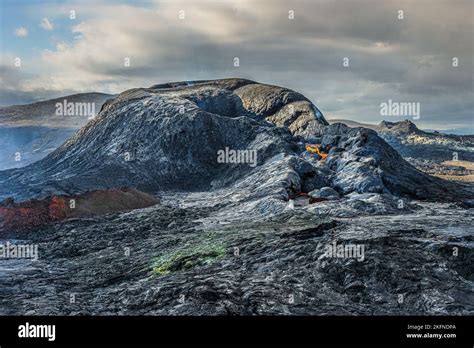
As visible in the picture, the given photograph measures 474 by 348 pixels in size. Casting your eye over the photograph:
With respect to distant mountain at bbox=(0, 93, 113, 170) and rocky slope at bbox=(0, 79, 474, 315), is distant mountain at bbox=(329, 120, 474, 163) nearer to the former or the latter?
rocky slope at bbox=(0, 79, 474, 315)

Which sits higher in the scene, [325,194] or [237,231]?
[325,194]

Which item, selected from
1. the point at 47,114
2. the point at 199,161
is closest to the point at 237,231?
the point at 199,161

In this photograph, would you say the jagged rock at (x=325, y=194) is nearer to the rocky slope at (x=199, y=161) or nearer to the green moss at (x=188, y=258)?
the rocky slope at (x=199, y=161)

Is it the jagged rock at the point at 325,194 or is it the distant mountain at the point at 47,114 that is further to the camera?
the distant mountain at the point at 47,114

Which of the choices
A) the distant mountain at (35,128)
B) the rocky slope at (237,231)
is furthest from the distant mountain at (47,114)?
the rocky slope at (237,231)

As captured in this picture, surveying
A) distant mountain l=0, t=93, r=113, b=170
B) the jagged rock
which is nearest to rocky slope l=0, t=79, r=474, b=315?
the jagged rock

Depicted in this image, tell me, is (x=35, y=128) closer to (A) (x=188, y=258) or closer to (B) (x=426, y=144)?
(B) (x=426, y=144)

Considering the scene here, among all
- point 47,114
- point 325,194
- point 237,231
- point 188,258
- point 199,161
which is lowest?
point 188,258

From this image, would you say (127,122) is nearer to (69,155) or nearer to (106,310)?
(69,155)
